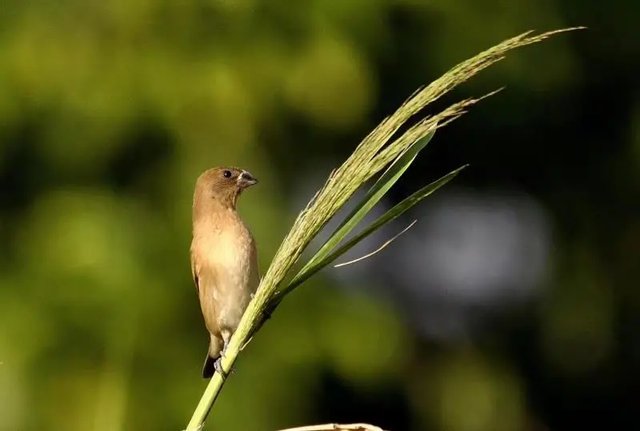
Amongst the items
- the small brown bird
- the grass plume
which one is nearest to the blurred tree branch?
the grass plume

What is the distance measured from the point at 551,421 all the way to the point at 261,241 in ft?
10.2

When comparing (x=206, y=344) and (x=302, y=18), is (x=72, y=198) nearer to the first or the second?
(x=206, y=344)

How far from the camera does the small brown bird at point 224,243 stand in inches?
115

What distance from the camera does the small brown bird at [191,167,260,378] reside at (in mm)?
2912

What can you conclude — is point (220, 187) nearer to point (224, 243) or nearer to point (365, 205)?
point (224, 243)

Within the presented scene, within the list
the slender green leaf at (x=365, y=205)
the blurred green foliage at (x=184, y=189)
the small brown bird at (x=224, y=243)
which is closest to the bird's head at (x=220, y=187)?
the small brown bird at (x=224, y=243)

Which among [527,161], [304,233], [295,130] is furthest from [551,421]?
[304,233]

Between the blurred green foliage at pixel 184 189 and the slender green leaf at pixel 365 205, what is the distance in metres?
1.67

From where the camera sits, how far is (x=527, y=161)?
7289 mm

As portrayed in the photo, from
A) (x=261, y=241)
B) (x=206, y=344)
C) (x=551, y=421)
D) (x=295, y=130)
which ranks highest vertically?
(x=295, y=130)

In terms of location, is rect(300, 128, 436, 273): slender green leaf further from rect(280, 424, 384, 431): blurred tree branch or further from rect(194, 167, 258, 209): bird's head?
rect(194, 167, 258, 209): bird's head

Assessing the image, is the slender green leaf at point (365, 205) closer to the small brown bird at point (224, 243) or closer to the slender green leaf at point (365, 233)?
the slender green leaf at point (365, 233)

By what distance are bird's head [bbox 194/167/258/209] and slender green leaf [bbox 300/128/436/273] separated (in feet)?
3.97

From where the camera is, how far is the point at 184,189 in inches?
188
